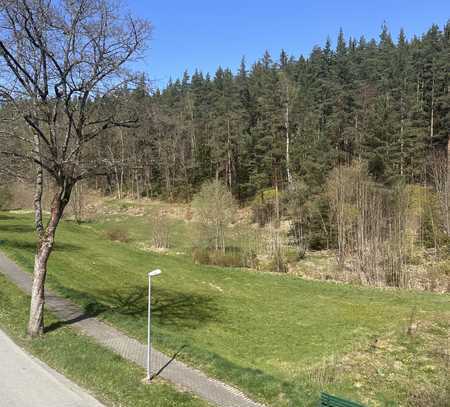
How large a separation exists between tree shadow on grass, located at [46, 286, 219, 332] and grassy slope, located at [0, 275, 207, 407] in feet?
3.49

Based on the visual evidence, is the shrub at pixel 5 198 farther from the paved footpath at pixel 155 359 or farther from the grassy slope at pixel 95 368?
the grassy slope at pixel 95 368

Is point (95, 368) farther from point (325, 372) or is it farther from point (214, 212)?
point (214, 212)

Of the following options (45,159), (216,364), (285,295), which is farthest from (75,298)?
(285,295)

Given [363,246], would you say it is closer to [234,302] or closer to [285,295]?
[285,295]

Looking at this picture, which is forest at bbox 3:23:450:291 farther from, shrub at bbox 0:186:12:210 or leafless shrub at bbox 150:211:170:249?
shrub at bbox 0:186:12:210

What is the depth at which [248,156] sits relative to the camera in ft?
227

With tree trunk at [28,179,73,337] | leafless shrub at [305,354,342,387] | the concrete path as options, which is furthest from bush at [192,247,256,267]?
the concrete path

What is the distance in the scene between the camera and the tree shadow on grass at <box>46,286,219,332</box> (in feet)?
53.9

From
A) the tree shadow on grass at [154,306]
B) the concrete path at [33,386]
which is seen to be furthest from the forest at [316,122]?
the concrete path at [33,386]

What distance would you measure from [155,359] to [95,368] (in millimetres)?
1635

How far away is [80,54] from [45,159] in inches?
115

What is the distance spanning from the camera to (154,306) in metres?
19.9

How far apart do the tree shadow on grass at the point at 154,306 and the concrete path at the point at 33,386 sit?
7.80 ft

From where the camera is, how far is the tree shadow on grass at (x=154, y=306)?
647 inches
